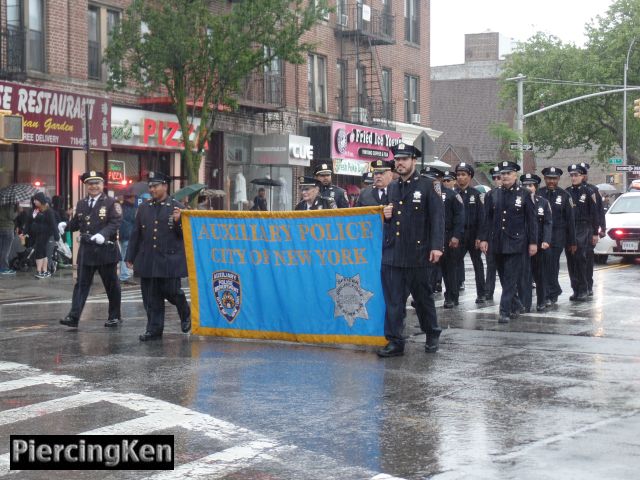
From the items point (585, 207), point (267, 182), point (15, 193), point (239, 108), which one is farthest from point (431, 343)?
point (239, 108)

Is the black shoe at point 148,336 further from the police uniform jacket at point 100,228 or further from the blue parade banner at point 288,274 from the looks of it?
the police uniform jacket at point 100,228

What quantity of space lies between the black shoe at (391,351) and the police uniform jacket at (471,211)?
5.97m

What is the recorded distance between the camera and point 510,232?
1385 cm

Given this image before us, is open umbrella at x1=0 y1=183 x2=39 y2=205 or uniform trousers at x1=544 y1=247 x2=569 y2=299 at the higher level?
open umbrella at x1=0 y1=183 x2=39 y2=205

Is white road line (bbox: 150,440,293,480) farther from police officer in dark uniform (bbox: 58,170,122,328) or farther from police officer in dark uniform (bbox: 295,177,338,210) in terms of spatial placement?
police officer in dark uniform (bbox: 295,177,338,210)

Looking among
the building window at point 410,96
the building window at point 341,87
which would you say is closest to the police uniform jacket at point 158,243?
the building window at point 341,87

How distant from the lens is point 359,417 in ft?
25.6

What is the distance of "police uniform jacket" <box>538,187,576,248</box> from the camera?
16609 millimetres

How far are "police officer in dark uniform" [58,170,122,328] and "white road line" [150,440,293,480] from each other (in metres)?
6.63

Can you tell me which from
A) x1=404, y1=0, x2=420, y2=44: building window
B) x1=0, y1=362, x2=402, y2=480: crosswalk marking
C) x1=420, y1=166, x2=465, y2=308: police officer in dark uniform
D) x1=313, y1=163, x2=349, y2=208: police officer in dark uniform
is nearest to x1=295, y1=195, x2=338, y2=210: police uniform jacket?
x1=313, y1=163, x2=349, y2=208: police officer in dark uniform

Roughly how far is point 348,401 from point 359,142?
3126cm

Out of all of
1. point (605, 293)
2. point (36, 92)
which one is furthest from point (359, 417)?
point (36, 92)

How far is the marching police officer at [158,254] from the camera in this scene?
12.0m

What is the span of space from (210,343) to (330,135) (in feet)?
86.7
